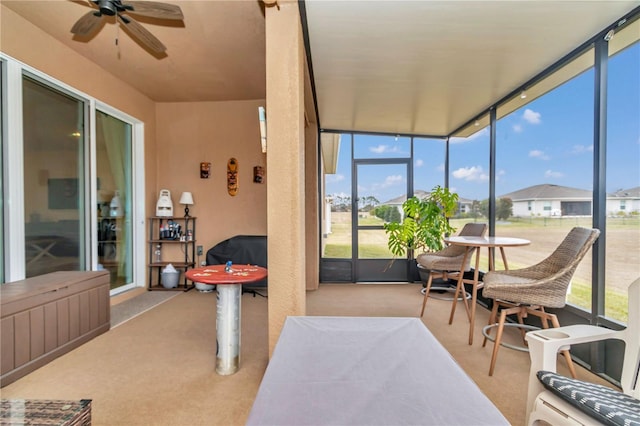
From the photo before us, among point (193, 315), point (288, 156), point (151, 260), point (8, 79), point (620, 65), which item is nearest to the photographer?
point (288, 156)

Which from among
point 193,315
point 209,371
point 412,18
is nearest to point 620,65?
point 412,18

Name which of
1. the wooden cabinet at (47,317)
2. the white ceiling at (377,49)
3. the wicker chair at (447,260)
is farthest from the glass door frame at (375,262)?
the wooden cabinet at (47,317)

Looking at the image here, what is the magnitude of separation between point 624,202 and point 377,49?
7.04 feet

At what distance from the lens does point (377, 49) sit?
7.88 feet

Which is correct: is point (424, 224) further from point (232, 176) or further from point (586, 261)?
point (232, 176)

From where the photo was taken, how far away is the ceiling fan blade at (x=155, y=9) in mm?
2133

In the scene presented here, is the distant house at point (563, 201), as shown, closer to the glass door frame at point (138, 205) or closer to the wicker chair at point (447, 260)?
the wicker chair at point (447, 260)

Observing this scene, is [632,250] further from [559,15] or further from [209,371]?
[209,371]

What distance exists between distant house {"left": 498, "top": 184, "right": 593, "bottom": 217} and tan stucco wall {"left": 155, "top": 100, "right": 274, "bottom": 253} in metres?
3.46

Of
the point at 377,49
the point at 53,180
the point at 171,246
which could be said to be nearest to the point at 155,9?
the point at 377,49

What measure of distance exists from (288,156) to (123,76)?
3.41 metres

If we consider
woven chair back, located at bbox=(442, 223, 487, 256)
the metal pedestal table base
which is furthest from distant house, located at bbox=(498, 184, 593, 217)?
the metal pedestal table base

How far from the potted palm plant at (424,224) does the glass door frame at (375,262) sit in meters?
0.28

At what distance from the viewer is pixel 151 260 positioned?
4543mm
